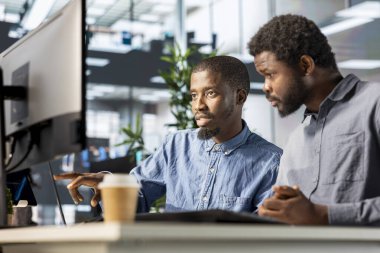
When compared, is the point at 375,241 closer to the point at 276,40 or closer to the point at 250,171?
the point at 276,40

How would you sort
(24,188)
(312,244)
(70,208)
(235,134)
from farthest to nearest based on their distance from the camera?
(70,208) < (235,134) < (24,188) < (312,244)

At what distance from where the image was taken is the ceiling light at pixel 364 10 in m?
5.42

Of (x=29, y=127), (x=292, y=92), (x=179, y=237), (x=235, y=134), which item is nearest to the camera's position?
(x=179, y=237)

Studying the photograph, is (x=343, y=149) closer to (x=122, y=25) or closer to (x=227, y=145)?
(x=227, y=145)

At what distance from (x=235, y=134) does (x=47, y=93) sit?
3.85ft

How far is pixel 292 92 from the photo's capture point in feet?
7.07

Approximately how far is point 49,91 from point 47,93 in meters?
0.01

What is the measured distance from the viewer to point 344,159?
78.3 inches

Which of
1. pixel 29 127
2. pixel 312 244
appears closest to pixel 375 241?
pixel 312 244

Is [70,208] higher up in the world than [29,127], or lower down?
lower down

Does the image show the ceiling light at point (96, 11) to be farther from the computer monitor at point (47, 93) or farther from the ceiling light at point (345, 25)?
the computer monitor at point (47, 93)

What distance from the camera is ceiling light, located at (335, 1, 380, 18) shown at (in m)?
5.42

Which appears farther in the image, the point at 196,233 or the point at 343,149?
the point at 343,149

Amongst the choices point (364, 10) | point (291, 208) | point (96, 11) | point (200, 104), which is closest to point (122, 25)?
point (96, 11)
